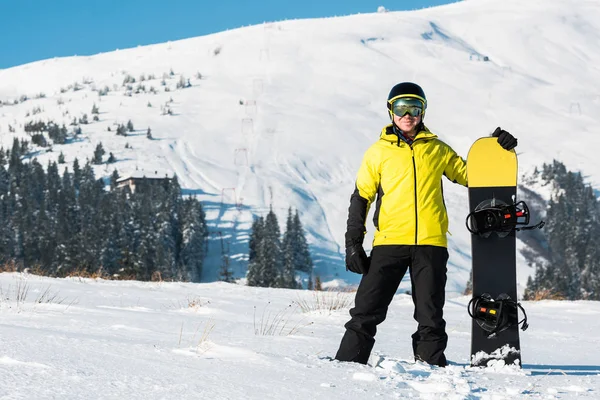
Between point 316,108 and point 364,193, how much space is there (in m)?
121

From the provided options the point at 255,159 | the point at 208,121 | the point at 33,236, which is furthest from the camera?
the point at 208,121

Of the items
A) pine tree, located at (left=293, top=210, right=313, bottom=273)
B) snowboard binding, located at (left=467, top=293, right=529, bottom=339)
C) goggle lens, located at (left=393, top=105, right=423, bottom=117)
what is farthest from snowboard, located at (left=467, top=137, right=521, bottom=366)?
pine tree, located at (left=293, top=210, right=313, bottom=273)

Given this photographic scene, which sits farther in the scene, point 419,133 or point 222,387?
point 419,133

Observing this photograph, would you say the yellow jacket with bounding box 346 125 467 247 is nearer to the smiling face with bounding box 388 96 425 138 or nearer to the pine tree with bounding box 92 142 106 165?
the smiling face with bounding box 388 96 425 138

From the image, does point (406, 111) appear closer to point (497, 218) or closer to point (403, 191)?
point (403, 191)

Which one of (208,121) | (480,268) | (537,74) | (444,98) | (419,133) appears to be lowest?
(480,268)

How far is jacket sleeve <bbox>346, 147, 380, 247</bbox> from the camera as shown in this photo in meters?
4.22

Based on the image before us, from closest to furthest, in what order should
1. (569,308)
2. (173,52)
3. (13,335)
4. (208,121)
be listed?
(13,335)
(569,308)
(208,121)
(173,52)

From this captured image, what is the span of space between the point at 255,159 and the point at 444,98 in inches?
1971

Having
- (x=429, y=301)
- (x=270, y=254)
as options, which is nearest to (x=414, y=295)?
(x=429, y=301)

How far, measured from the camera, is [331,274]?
7338 cm

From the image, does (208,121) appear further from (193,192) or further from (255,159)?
(193,192)

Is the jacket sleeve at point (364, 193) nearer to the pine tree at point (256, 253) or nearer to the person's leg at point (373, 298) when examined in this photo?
the person's leg at point (373, 298)

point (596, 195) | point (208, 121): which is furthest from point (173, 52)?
point (596, 195)
